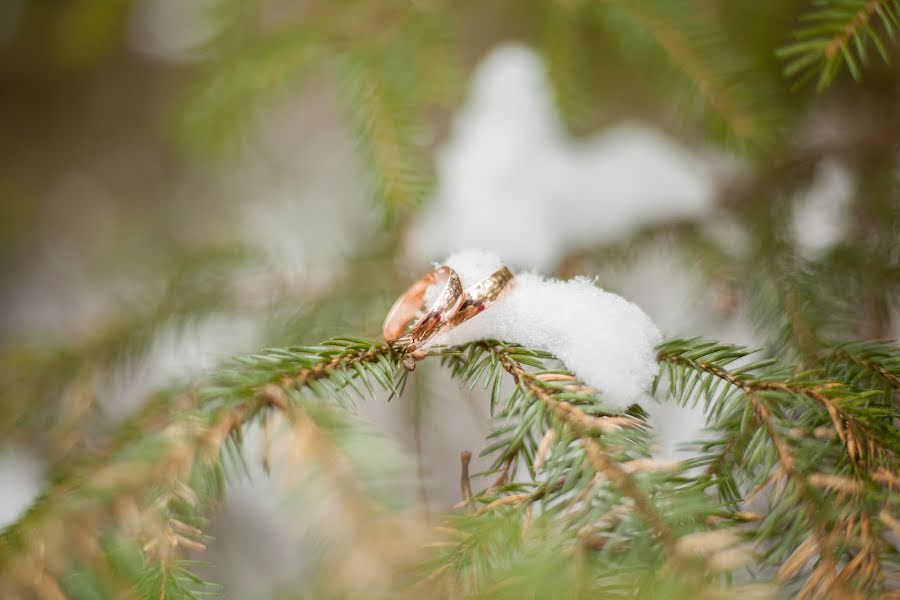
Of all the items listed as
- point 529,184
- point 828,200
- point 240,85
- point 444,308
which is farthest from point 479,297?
point 828,200

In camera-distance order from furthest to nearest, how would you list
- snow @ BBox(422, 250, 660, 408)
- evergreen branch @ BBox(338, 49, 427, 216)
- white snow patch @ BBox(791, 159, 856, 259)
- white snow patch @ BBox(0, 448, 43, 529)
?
white snow patch @ BBox(0, 448, 43, 529) < white snow patch @ BBox(791, 159, 856, 259) < evergreen branch @ BBox(338, 49, 427, 216) < snow @ BBox(422, 250, 660, 408)

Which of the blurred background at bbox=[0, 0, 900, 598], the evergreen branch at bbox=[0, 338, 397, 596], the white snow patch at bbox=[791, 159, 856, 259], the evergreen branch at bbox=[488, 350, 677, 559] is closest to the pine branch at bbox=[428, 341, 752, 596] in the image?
the evergreen branch at bbox=[488, 350, 677, 559]

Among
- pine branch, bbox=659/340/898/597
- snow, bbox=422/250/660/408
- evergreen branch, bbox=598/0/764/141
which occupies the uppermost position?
evergreen branch, bbox=598/0/764/141

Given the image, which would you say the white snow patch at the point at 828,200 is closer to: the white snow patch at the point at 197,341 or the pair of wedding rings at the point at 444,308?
the pair of wedding rings at the point at 444,308

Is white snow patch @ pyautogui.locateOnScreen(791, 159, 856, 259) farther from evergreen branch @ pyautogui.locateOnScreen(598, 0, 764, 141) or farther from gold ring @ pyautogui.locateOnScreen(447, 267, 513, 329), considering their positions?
gold ring @ pyautogui.locateOnScreen(447, 267, 513, 329)

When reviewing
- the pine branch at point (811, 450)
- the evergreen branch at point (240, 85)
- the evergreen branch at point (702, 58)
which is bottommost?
the pine branch at point (811, 450)

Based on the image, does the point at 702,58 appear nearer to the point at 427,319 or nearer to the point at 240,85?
the point at 427,319

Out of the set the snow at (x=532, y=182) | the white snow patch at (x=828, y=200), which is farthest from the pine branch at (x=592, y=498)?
the white snow patch at (x=828, y=200)
